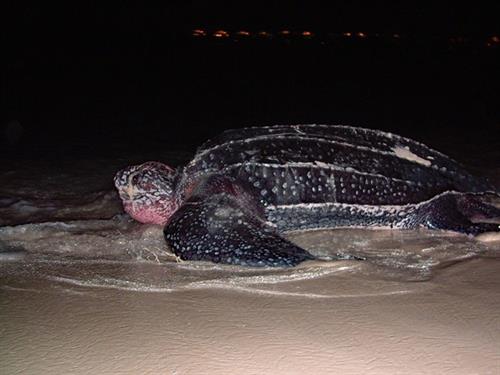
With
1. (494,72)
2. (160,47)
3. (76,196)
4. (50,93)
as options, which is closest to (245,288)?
(76,196)

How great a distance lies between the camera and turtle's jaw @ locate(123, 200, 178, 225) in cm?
324

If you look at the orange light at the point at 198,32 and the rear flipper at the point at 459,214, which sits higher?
the orange light at the point at 198,32

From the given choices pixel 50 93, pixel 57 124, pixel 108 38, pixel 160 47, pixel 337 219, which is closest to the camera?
pixel 337 219

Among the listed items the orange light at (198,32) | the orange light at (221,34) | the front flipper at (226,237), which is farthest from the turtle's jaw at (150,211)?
the orange light at (198,32)

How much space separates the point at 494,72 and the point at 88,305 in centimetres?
1329

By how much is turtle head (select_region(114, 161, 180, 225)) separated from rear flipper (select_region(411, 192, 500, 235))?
1472 mm

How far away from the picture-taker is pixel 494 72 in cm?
1303

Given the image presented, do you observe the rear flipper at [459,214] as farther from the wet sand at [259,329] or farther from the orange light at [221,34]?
the orange light at [221,34]

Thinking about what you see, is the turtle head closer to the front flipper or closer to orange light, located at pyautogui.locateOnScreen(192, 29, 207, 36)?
the front flipper

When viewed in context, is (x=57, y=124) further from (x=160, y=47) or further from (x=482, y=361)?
(x=160, y=47)

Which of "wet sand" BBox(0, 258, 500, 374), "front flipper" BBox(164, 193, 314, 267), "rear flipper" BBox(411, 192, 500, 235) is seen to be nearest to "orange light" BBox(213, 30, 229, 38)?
"rear flipper" BBox(411, 192, 500, 235)

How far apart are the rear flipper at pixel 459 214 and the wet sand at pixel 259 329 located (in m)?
0.76

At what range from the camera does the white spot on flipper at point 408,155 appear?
3221 mm

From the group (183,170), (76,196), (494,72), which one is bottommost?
(76,196)
